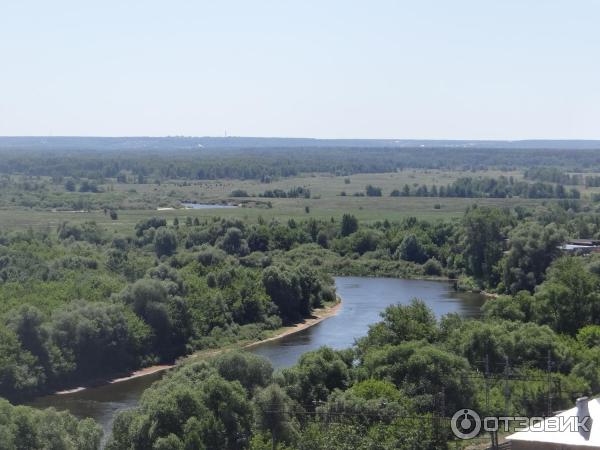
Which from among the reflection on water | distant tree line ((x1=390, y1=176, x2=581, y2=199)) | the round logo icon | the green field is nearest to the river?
the reflection on water

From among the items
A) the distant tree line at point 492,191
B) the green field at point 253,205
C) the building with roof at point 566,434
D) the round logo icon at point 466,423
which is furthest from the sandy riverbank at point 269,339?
the distant tree line at point 492,191

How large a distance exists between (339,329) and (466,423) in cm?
2731

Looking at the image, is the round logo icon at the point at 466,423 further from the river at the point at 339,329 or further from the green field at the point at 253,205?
the green field at the point at 253,205

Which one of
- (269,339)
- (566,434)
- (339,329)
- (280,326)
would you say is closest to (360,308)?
(280,326)

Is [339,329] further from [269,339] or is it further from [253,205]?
[253,205]

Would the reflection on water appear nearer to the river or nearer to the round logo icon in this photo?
the river

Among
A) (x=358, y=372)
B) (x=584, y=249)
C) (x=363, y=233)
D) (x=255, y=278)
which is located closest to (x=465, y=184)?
(x=363, y=233)

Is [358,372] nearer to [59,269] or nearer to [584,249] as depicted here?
[59,269]

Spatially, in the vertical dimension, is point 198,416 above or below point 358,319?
above

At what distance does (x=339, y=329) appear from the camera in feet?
183

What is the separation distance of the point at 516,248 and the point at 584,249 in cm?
609

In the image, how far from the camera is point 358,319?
2292 inches

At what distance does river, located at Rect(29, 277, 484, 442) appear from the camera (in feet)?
135

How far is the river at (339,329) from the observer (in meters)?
41.2
